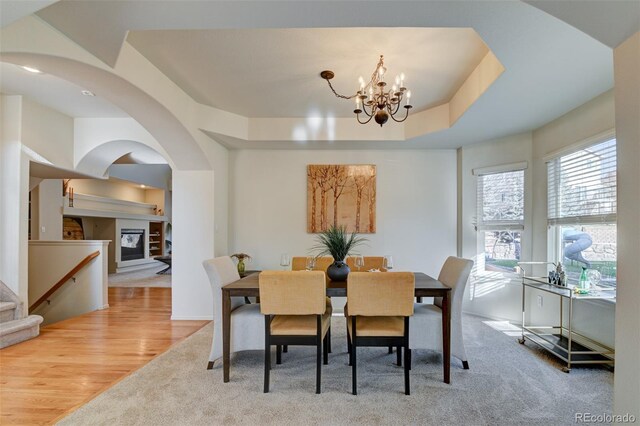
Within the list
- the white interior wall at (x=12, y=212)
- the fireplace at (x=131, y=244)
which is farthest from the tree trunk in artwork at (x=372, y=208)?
the fireplace at (x=131, y=244)

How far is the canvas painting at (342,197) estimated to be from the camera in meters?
4.64

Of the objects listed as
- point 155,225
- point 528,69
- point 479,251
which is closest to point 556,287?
point 479,251

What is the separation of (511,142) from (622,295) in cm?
315

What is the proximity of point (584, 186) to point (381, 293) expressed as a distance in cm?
245

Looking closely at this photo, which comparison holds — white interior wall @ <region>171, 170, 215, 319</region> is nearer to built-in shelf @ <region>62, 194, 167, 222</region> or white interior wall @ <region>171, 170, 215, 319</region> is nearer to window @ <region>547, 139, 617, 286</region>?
window @ <region>547, 139, 617, 286</region>

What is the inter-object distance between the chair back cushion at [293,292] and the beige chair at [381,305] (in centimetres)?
23

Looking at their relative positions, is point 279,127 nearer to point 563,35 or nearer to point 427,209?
point 427,209

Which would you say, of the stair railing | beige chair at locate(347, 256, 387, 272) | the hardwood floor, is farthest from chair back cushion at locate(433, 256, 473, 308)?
the stair railing

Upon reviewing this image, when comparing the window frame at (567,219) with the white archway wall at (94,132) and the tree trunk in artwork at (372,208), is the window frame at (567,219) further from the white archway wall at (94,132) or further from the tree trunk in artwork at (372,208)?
the white archway wall at (94,132)

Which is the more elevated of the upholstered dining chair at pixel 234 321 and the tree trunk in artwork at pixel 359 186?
the tree trunk in artwork at pixel 359 186

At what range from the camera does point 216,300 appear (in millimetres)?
2717

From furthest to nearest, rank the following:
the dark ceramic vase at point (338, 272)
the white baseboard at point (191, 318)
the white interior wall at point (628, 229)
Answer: the white baseboard at point (191, 318) < the dark ceramic vase at point (338, 272) < the white interior wall at point (628, 229)

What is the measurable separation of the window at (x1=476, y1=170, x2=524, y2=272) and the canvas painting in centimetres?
152

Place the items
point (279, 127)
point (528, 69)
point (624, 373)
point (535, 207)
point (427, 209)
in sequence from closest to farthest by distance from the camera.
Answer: point (624, 373) → point (528, 69) → point (535, 207) → point (279, 127) → point (427, 209)
